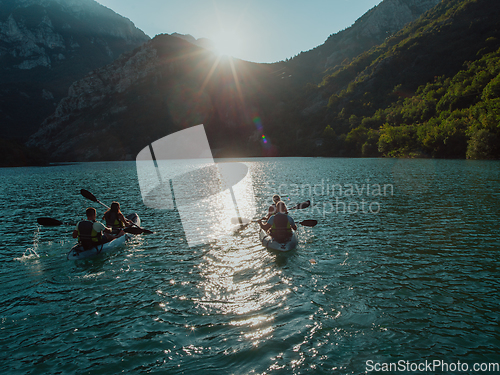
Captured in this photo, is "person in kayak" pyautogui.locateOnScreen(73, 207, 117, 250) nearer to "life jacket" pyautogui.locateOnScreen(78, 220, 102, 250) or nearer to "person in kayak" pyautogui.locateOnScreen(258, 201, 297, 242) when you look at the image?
"life jacket" pyautogui.locateOnScreen(78, 220, 102, 250)

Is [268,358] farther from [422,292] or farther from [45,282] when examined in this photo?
[45,282]

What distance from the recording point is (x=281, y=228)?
48.5ft

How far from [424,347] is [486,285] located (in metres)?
5.28

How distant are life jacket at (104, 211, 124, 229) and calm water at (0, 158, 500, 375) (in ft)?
5.10

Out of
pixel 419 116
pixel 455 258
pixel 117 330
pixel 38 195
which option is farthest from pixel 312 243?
pixel 419 116

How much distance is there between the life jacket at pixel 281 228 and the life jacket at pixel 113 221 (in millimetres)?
9228

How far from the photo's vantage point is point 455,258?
13234 mm

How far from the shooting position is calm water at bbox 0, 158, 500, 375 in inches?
279

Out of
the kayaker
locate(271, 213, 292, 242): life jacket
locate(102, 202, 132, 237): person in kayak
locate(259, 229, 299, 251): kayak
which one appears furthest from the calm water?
the kayaker

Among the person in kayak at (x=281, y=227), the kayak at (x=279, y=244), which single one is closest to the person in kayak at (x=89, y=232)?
the kayak at (x=279, y=244)

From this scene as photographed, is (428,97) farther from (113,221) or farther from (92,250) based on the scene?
(92,250)

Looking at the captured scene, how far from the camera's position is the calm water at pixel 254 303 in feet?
23.2

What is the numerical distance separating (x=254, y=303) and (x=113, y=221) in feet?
37.1

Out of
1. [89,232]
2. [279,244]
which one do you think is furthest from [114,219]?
[279,244]
